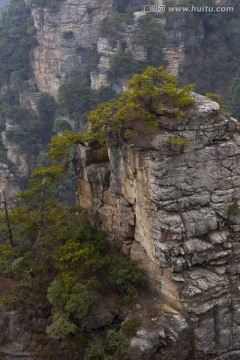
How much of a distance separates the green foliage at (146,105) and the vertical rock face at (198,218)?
1.81 ft

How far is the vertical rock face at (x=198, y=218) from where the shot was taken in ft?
53.4

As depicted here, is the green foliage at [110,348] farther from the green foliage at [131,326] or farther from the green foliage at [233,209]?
the green foliage at [233,209]

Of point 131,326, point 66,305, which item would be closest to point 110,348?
point 131,326

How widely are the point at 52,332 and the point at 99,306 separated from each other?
2245 millimetres

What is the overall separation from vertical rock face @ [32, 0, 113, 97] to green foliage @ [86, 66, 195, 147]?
3669 cm

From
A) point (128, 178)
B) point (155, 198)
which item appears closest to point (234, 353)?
point (155, 198)

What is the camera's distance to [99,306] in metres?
17.3

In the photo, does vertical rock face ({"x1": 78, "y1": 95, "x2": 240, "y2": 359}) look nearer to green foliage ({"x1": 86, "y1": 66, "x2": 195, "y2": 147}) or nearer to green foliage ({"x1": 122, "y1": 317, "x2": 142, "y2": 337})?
green foliage ({"x1": 86, "y1": 66, "x2": 195, "y2": 147})

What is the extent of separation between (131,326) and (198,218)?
4.67 m

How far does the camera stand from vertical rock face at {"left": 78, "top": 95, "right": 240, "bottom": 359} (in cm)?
1627

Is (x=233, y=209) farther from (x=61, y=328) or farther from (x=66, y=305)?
(x=61, y=328)

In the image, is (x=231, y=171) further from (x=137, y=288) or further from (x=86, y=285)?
(x=86, y=285)

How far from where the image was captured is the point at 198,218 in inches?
648

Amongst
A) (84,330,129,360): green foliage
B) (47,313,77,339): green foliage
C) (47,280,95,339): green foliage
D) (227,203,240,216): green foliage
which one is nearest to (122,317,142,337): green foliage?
(84,330,129,360): green foliage
